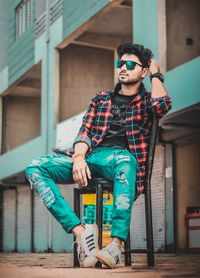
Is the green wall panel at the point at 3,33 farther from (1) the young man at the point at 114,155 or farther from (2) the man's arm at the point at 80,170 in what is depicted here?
(2) the man's arm at the point at 80,170

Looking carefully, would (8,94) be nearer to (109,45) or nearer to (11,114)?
(11,114)

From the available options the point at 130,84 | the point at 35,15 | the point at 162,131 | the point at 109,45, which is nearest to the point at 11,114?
the point at 35,15

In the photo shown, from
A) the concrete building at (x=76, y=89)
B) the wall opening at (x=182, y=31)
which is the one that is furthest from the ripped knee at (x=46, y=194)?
the wall opening at (x=182, y=31)

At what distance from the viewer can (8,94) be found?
19.6 m

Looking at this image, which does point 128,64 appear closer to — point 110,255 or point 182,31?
point 110,255

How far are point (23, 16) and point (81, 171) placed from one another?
15233 mm

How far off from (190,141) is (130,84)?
7.68 m

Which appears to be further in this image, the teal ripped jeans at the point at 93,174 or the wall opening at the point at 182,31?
the wall opening at the point at 182,31

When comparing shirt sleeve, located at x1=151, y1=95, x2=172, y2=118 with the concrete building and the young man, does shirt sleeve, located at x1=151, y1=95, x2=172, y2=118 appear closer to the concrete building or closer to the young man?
the young man

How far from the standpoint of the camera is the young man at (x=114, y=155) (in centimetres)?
376

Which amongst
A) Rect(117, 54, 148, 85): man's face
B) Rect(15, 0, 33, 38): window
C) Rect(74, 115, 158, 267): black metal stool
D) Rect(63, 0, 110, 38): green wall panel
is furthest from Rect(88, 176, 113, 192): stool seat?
Rect(15, 0, 33, 38): window

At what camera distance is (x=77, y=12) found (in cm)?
1416

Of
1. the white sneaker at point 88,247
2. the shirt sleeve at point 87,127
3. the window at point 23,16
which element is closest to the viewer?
the white sneaker at point 88,247

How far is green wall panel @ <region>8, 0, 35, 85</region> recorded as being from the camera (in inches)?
676
